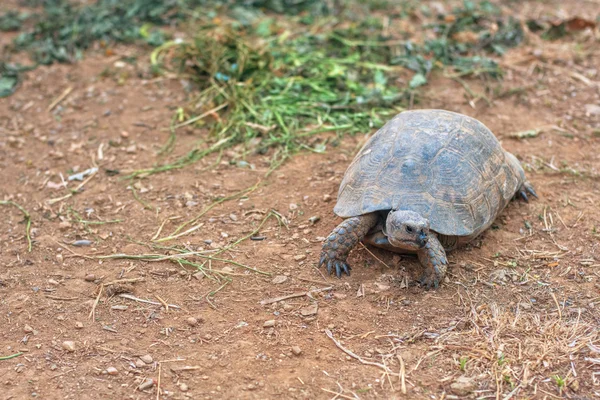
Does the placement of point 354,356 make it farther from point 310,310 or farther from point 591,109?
point 591,109

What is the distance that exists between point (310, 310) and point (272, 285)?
0.36 meters

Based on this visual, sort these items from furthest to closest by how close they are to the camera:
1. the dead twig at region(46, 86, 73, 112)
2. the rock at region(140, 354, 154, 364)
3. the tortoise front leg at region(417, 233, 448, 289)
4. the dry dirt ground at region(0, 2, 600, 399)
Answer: the dead twig at region(46, 86, 73, 112)
the tortoise front leg at region(417, 233, 448, 289)
the rock at region(140, 354, 154, 364)
the dry dirt ground at region(0, 2, 600, 399)

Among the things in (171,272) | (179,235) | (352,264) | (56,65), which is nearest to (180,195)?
(179,235)

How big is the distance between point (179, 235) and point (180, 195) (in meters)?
0.58

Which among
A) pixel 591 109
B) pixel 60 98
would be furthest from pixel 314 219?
pixel 60 98

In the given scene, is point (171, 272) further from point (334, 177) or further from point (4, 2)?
point (4, 2)

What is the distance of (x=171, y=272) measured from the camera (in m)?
4.21

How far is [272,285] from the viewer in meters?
4.05

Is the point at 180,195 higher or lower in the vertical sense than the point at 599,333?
lower

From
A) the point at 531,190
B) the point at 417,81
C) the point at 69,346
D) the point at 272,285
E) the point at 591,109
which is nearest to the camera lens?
the point at 69,346

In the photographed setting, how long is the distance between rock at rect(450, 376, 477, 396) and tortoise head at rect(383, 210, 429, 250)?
85 centimetres

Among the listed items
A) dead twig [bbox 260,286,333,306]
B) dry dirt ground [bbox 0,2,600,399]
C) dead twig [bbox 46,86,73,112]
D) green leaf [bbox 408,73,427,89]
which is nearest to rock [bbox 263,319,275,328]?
dry dirt ground [bbox 0,2,600,399]

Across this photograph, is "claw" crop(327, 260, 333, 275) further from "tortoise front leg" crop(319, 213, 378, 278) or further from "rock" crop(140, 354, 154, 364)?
"rock" crop(140, 354, 154, 364)

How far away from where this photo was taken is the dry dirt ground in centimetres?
335
